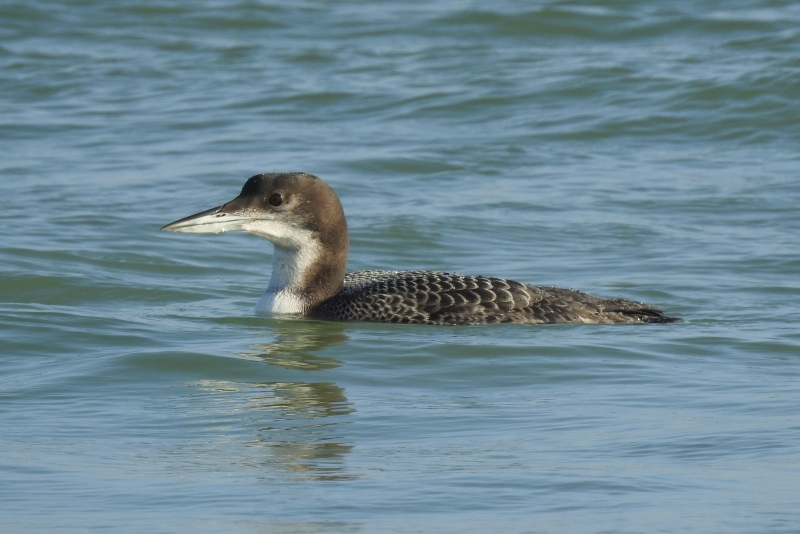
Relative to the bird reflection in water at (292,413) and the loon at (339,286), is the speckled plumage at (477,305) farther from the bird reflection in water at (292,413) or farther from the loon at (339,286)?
the bird reflection in water at (292,413)

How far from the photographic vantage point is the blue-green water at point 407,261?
217 inches

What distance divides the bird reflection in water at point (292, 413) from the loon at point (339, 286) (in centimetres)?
56

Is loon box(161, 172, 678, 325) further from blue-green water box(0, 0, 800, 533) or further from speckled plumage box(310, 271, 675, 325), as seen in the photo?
blue-green water box(0, 0, 800, 533)

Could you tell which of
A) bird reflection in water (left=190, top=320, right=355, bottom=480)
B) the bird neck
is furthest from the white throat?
bird reflection in water (left=190, top=320, right=355, bottom=480)

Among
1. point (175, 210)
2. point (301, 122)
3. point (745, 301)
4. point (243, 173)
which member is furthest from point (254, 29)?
point (745, 301)

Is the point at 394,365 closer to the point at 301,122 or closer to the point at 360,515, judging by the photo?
the point at 360,515

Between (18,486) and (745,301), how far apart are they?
18.2ft

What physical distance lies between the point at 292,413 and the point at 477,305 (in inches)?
88.6

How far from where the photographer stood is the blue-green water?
217 inches

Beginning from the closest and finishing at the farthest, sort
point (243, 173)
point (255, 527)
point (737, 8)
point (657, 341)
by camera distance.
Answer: point (255, 527) → point (657, 341) → point (243, 173) → point (737, 8)

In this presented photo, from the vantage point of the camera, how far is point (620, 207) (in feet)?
42.2

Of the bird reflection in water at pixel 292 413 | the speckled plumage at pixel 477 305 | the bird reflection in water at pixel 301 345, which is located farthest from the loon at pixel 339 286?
the bird reflection in water at pixel 292 413

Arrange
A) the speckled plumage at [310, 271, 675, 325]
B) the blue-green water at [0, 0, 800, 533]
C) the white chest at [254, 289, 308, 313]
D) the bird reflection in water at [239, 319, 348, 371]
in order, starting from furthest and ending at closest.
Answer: the white chest at [254, 289, 308, 313] → the speckled plumage at [310, 271, 675, 325] → the bird reflection in water at [239, 319, 348, 371] → the blue-green water at [0, 0, 800, 533]

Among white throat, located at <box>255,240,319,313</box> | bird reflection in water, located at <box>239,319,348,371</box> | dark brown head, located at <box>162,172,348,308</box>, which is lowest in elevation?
bird reflection in water, located at <box>239,319,348,371</box>
